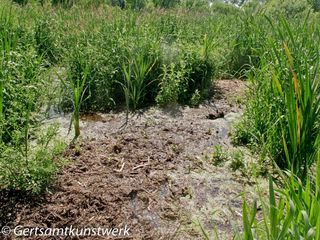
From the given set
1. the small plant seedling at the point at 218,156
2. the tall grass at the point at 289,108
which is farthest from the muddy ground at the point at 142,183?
the tall grass at the point at 289,108

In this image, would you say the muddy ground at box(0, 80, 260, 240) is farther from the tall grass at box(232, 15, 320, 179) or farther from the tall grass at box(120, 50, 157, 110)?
the tall grass at box(232, 15, 320, 179)

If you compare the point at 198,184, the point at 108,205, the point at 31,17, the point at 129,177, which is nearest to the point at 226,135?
the point at 198,184

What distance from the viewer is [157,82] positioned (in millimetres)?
4098

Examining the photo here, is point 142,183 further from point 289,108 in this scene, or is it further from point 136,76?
point 136,76

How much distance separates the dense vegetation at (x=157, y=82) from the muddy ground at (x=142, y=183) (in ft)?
0.57

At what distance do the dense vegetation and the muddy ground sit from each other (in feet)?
0.57

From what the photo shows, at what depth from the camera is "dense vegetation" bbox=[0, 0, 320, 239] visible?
224cm

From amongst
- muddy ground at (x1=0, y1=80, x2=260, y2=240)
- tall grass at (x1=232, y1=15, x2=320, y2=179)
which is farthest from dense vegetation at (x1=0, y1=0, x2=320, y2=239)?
muddy ground at (x1=0, y1=80, x2=260, y2=240)

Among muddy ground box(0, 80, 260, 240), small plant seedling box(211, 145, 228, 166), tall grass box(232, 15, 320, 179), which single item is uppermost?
tall grass box(232, 15, 320, 179)

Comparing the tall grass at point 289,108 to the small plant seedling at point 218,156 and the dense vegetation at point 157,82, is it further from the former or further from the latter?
the small plant seedling at point 218,156

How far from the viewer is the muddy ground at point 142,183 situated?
86.4 inches

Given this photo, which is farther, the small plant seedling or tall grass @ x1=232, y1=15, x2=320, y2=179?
the small plant seedling

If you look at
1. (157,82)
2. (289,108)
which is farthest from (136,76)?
(289,108)

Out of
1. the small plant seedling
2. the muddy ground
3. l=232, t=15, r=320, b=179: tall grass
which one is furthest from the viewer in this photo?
the small plant seedling
